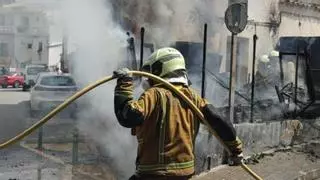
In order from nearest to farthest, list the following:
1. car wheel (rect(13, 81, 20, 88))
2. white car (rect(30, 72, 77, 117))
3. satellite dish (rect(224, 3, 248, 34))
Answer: satellite dish (rect(224, 3, 248, 34)) < white car (rect(30, 72, 77, 117)) < car wheel (rect(13, 81, 20, 88))

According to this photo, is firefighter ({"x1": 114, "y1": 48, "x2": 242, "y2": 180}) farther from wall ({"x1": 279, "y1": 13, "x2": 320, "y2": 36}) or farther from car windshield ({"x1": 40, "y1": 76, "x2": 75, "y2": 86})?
wall ({"x1": 279, "y1": 13, "x2": 320, "y2": 36})

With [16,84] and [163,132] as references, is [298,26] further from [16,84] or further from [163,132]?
[163,132]

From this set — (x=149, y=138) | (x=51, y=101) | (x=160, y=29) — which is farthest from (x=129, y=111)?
(x=160, y=29)

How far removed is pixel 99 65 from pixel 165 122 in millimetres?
7795

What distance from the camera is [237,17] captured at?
7.93 m

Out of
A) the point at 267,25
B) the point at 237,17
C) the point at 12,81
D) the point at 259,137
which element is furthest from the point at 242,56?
the point at 12,81

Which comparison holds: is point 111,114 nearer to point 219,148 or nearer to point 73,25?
point 219,148

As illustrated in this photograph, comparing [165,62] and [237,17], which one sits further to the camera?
[237,17]

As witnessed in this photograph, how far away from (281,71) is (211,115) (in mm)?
9746

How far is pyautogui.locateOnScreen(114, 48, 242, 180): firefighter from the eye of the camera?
3.18 m

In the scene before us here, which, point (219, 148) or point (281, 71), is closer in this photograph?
point (219, 148)

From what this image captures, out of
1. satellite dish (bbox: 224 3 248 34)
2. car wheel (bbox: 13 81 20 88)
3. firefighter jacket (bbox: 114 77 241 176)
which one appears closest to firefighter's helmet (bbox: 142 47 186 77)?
firefighter jacket (bbox: 114 77 241 176)

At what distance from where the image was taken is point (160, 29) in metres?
16.3

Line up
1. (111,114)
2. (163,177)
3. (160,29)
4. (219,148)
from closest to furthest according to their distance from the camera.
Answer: (163,177), (219,148), (111,114), (160,29)
